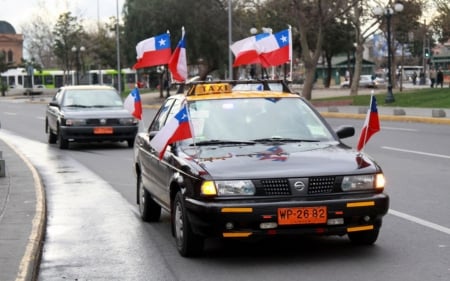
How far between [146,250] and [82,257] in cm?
64

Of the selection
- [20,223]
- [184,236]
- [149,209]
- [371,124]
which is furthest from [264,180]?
[20,223]

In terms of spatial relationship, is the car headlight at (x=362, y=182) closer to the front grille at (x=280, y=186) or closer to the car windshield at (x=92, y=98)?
the front grille at (x=280, y=186)

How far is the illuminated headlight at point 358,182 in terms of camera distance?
6668 mm

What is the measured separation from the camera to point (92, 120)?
19.6 meters

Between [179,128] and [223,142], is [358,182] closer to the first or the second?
[223,142]

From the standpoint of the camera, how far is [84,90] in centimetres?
2089

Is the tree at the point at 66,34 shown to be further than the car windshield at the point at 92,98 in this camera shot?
Yes

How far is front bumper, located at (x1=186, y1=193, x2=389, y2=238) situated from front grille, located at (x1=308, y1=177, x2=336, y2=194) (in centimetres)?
8

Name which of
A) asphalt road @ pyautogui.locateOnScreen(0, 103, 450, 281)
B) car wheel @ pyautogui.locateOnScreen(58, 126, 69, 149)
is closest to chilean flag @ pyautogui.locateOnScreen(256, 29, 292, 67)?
asphalt road @ pyautogui.locateOnScreen(0, 103, 450, 281)

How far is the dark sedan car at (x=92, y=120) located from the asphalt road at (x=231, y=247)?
630 centimetres

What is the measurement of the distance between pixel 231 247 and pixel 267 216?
117 centimetres

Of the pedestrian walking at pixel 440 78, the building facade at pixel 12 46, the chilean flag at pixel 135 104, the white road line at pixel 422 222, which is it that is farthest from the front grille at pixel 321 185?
the building facade at pixel 12 46

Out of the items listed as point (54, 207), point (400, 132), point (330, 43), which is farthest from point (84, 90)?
point (330, 43)

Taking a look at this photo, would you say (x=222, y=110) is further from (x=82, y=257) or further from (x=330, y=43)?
(x=330, y=43)
